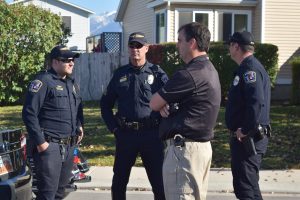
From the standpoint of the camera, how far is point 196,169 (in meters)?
3.93

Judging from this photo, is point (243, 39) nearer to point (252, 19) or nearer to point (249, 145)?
point (249, 145)

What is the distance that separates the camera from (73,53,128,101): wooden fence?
2005 centimetres

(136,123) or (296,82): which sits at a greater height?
(136,123)

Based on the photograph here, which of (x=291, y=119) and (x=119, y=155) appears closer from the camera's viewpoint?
(x=119, y=155)

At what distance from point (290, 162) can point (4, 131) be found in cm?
559

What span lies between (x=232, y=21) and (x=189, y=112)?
54.3 ft

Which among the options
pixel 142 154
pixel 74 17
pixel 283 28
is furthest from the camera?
pixel 74 17

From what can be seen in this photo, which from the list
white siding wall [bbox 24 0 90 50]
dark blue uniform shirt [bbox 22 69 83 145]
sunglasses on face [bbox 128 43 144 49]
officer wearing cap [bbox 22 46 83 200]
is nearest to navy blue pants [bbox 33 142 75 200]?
officer wearing cap [bbox 22 46 83 200]

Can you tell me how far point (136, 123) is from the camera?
525 cm

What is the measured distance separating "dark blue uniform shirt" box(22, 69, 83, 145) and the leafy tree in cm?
1298

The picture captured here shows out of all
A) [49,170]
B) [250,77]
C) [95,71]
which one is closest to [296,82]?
[95,71]

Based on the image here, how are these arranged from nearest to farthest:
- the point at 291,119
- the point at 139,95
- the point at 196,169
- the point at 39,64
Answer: the point at 196,169, the point at 139,95, the point at 291,119, the point at 39,64

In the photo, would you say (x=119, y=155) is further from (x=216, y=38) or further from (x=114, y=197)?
(x=216, y=38)

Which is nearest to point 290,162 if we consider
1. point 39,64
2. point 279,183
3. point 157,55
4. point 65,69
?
point 279,183
